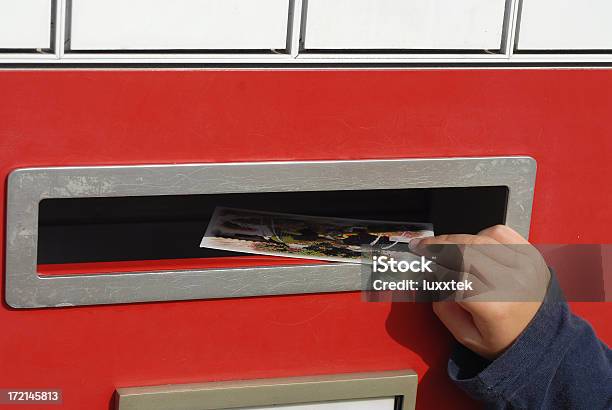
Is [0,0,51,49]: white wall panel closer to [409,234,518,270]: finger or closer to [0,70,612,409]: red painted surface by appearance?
[0,70,612,409]: red painted surface

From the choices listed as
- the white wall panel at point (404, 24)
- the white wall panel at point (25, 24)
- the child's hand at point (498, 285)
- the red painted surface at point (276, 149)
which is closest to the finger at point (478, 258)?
the child's hand at point (498, 285)

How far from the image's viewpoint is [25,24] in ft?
3.48

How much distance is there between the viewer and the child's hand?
127 centimetres

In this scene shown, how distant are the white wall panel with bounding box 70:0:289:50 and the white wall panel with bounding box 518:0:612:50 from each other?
1.13 ft

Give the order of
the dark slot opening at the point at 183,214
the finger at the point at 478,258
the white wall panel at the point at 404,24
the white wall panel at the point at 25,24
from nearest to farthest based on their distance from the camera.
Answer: the white wall panel at the point at 25,24, the white wall panel at the point at 404,24, the finger at the point at 478,258, the dark slot opening at the point at 183,214

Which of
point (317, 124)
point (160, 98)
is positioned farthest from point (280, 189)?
point (160, 98)

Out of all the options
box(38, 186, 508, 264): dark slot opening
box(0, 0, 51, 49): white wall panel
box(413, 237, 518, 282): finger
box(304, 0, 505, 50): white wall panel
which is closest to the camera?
box(0, 0, 51, 49): white wall panel

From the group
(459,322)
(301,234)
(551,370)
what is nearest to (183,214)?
(301,234)

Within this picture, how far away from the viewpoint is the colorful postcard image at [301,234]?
51.4 inches

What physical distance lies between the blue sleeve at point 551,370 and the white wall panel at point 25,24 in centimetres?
73

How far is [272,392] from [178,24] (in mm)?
519

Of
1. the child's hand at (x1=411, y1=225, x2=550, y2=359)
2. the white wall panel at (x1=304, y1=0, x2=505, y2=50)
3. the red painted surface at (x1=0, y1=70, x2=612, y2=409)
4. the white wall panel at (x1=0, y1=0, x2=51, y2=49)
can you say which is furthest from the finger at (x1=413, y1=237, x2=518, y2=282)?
the white wall panel at (x1=0, y1=0, x2=51, y2=49)

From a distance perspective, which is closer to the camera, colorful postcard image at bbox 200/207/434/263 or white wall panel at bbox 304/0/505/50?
white wall panel at bbox 304/0/505/50

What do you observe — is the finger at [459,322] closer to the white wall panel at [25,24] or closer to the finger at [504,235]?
the finger at [504,235]
